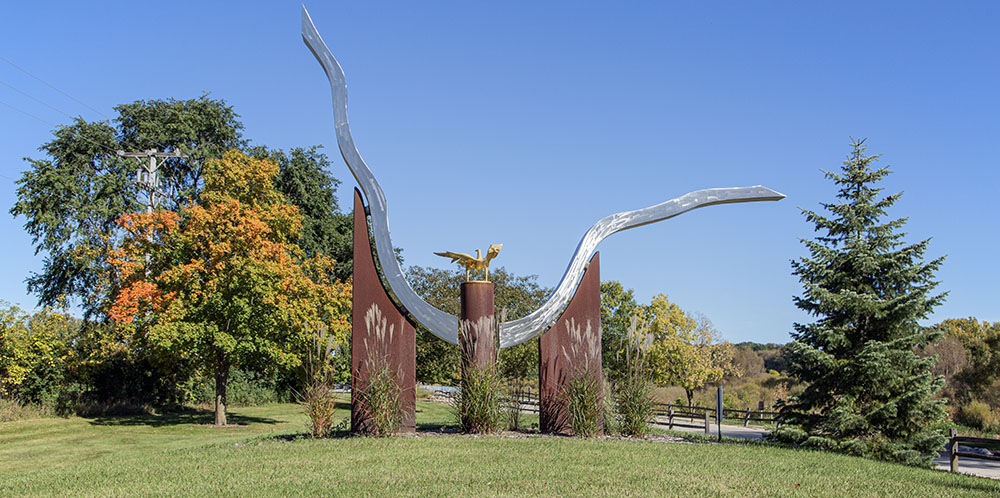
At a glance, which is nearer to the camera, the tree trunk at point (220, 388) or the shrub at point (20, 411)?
the shrub at point (20, 411)

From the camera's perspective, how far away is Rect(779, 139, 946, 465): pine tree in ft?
34.8

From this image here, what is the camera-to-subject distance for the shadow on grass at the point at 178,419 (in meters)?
19.3

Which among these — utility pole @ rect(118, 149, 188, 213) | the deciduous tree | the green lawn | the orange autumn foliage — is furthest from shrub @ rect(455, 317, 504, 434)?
utility pole @ rect(118, 149, 188, 213)

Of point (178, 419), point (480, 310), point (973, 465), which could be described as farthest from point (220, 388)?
point (973, 465)

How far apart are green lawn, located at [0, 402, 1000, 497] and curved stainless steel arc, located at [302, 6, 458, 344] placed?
1824 mm

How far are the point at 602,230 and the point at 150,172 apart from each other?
18391mm

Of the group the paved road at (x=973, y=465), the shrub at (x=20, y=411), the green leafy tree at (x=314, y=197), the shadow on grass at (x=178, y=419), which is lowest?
the paved road at (x=973, y=465)

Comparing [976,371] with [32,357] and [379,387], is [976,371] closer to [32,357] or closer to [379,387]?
[379,387]

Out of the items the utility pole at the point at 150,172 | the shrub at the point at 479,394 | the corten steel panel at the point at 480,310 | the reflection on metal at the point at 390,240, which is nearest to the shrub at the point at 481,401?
the shrub at the point at 479,394

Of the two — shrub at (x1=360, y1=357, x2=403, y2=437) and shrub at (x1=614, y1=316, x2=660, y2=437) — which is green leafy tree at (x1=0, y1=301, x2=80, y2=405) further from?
shrub at (x1=614, y1=316, x2=660, y2=437)

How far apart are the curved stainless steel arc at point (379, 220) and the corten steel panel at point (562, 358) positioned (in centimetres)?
132

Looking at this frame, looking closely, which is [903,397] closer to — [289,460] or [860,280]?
[860,280]

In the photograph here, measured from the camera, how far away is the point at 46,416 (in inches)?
765

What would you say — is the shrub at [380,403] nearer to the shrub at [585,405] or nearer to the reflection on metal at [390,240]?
the reflection on metal at [390,240]
